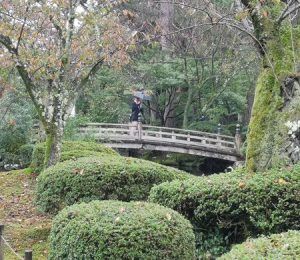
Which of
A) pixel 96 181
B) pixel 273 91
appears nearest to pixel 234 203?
pixel 273 91

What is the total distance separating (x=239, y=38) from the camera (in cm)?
1900

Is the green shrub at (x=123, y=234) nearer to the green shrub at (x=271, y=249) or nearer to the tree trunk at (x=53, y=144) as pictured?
the green shrub at (x=271, y=249)

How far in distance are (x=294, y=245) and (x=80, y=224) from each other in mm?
1859

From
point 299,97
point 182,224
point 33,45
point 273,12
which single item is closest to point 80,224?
point 182,224

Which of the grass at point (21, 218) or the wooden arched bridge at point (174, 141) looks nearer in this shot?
the grass at point (21, 218)

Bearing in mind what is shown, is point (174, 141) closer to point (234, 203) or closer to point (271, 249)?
point (234, 203)

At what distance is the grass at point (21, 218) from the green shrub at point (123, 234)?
1.91 m

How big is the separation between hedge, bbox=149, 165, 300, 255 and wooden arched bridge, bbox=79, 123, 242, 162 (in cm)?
1477

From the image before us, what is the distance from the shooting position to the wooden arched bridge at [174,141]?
66.1 ft

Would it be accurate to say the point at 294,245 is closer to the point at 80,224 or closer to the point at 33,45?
the point at 80,224

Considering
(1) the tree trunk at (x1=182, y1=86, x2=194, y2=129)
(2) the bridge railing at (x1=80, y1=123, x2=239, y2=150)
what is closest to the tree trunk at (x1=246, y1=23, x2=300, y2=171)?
(2) the bridge railing at (x1=80, y1=123, x2=239, y2=150)

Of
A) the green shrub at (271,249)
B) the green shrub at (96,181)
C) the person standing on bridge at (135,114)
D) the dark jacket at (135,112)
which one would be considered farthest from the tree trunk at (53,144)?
the dark jacket at (135,112)

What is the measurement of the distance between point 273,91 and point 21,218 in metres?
4.38

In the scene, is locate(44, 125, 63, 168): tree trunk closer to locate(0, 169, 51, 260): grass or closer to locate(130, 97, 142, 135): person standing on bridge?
locate(0, 169, 51, 260): grass
